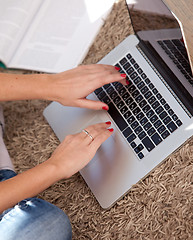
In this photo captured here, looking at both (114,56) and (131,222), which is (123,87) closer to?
(114,56)

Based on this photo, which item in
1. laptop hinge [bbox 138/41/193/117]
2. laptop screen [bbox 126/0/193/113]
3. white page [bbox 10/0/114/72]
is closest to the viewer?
laptop screen [bbox 126/0/193/113]

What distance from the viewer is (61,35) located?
3.77 feet

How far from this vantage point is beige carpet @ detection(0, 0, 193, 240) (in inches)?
33.4

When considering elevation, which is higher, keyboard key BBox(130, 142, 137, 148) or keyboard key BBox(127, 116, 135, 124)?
keyboard key BBox(127, 116, 135, 124)

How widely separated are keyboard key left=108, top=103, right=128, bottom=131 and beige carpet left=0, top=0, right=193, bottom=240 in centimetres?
14

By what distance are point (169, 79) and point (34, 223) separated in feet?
1.51

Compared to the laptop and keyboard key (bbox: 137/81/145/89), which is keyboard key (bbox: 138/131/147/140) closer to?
the laptop

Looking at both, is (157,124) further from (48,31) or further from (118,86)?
(48,31)

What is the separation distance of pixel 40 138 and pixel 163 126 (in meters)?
0.41

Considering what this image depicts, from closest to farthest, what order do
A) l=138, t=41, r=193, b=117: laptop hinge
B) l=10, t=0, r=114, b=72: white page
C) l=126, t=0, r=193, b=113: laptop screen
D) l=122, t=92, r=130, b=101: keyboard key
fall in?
1. l=126, t=0, r=193, b=113: laptop screen
2. l=138, t=41, r=193, b=117: laptop hinge
3. l=122, t=92, r=130, b=101: keyboard key
4. l=10, t=0, r=114, b=72: white page

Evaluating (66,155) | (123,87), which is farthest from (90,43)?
(66,155)

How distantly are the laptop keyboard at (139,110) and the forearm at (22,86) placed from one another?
0.54 feet

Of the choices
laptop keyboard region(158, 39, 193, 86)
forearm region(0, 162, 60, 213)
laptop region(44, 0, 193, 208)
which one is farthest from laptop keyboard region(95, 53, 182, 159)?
forearm region(0, 162, 60, 213)

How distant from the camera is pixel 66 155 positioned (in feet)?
2.79
